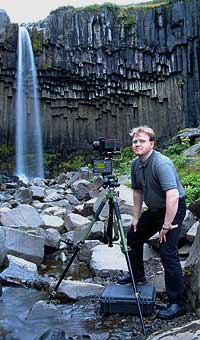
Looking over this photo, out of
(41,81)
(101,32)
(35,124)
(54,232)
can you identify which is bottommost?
(54,232)

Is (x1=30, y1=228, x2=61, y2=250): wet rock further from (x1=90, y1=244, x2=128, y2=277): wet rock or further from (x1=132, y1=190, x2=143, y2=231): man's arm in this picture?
(x1=132, y1=190, x2=143, y2=231): man's arm

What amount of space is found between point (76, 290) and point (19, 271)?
1246 mm

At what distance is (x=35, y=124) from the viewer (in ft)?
90.1

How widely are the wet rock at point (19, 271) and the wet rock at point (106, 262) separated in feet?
2.72

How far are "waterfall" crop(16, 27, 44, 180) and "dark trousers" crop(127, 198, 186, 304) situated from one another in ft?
73.2

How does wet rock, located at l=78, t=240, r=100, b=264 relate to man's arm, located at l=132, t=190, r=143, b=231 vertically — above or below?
below

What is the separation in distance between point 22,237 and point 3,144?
21.0 meters

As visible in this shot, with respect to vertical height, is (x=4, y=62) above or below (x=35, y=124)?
above

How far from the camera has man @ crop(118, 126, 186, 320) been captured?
3.84 m

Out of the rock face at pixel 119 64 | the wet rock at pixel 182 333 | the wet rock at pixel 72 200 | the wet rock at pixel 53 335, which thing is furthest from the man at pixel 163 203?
the rock face at pixel 119 64

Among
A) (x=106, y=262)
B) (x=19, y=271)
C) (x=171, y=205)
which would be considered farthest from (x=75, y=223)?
(x=171, y=205)

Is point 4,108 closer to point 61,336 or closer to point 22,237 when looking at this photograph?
point 22,237

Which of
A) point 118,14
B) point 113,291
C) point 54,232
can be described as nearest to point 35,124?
point 118,14

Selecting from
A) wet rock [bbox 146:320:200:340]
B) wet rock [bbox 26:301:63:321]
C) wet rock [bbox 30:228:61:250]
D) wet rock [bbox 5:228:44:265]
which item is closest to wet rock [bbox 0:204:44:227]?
wet rock [bbox 30:228:61:250]
